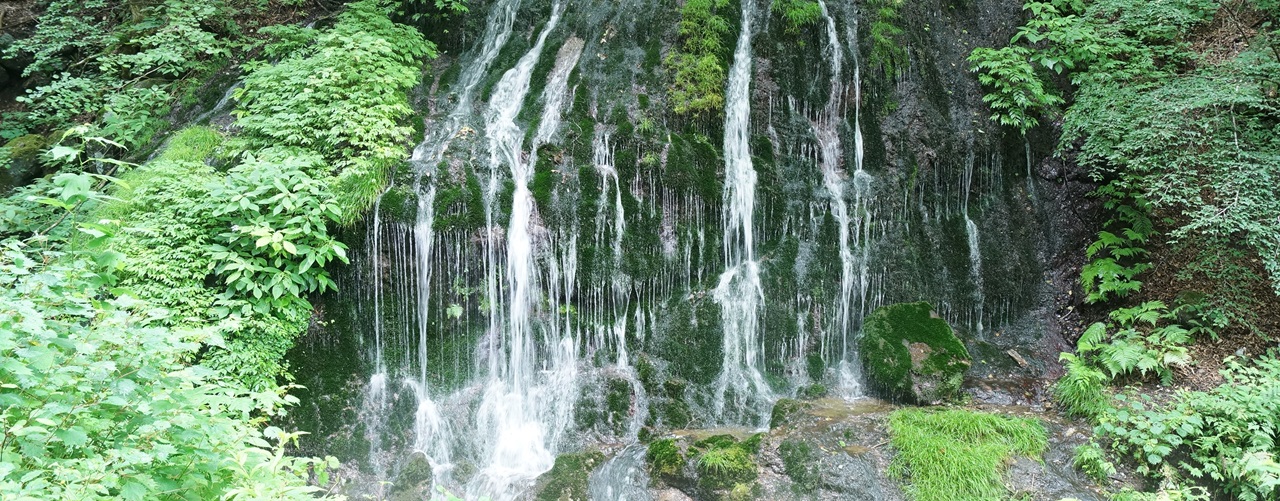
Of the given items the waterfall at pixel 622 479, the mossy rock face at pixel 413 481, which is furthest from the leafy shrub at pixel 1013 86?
the mossy rock face at pixel 413 481

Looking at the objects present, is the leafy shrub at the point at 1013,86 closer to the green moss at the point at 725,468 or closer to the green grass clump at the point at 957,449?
the green grass clump at the point at 957,449

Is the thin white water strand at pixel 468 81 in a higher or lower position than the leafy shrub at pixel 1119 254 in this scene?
higher

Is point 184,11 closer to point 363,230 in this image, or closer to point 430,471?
point 363,230

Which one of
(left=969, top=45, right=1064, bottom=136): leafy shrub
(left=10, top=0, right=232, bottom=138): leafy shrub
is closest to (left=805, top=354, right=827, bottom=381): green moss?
(left=969, top=45, right=1064, bottom=136): leafy shrub

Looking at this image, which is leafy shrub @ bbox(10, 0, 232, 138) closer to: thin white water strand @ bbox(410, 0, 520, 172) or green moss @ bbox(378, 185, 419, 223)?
thin white water strand @ bbox(410, 0, 520, 172)

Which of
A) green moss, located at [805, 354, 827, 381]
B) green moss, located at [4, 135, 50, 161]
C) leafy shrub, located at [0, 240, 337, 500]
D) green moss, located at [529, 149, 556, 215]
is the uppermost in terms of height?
green moss, located at [4, 135, 50, 161]

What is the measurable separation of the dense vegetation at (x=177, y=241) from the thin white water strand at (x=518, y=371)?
4.50ft

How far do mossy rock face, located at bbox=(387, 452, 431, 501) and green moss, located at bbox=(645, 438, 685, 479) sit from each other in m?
2.16

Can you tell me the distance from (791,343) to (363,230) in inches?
193

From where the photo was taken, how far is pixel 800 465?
18.7ft


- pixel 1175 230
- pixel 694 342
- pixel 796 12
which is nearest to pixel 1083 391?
pixel 1175 230

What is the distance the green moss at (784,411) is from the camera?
21.1 feet

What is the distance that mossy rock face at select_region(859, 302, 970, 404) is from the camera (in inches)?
275

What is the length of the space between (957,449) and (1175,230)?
3.48 metres
